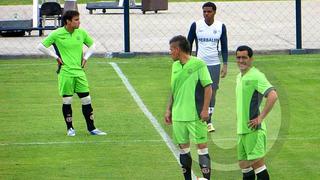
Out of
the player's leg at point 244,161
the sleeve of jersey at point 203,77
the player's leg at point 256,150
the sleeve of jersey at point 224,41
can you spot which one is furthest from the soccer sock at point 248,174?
the sleeve of jersey at point 224,41

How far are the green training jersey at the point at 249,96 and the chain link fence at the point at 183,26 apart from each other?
48.1ft

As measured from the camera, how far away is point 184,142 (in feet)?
44.9

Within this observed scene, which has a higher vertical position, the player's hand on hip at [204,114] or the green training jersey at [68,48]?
the green training jersey at [68,48]

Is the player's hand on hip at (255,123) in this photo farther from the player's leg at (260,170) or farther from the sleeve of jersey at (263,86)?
the player's leg at (260,170)

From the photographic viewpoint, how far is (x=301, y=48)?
89.9 ft

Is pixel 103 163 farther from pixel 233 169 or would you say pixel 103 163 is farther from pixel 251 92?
pixel 251 92

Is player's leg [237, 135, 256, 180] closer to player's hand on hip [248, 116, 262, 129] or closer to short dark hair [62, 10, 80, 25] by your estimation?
player's hand on hip [248, 116, 262, 129]

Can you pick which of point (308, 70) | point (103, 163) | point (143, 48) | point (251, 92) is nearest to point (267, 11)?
point (143, 48)

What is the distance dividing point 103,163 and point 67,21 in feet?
10.2

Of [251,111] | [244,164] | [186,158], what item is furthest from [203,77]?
[244,164]

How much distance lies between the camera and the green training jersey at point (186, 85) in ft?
44.6

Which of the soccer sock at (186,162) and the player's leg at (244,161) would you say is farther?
the soccer sock at (186,162)

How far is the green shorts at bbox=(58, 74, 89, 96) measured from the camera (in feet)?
57.5

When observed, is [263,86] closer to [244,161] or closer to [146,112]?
[244,161]
